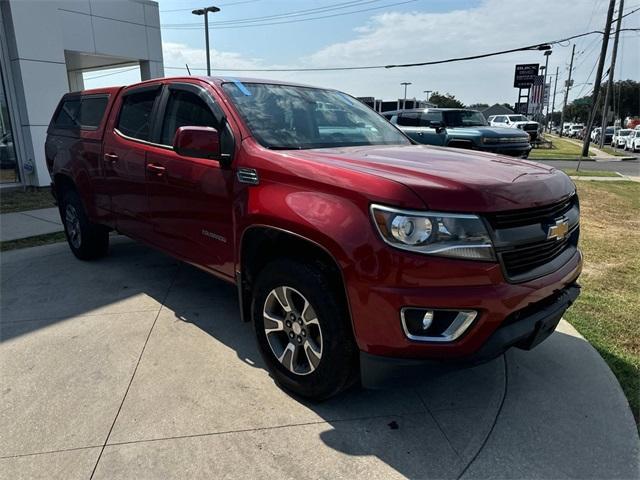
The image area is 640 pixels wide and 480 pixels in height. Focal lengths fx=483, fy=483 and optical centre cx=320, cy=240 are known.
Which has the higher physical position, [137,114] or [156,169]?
[137,114]

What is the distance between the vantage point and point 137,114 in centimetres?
432

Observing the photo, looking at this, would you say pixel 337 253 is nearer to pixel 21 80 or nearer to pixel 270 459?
pixel 270 459

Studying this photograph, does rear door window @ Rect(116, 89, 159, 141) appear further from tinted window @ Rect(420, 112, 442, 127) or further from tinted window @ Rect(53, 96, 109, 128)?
tinted window @ Rect(420, 112, 442, 127)

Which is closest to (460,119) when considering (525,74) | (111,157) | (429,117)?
(429,117)

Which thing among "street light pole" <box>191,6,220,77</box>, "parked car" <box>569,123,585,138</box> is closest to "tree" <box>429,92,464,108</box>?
Result: "parked car" <box>569,123,585,138</box>

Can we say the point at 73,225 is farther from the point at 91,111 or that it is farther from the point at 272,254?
the point at 272,254

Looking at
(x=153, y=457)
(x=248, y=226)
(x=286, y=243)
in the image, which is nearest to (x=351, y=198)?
(x=286, y=243)

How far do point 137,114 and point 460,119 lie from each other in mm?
11820

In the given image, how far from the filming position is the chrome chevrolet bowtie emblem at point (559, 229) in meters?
2.58

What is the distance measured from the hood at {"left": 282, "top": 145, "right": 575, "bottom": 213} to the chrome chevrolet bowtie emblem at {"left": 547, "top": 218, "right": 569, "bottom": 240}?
13 cm

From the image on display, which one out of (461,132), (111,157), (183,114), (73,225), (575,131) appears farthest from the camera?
(575,131)

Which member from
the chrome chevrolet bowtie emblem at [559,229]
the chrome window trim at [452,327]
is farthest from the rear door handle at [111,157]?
Result: the chrome chevrolet bowtie emblem at [559,229]

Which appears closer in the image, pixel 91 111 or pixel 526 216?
pixel 526 216

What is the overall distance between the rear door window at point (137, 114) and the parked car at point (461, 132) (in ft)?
26.5
